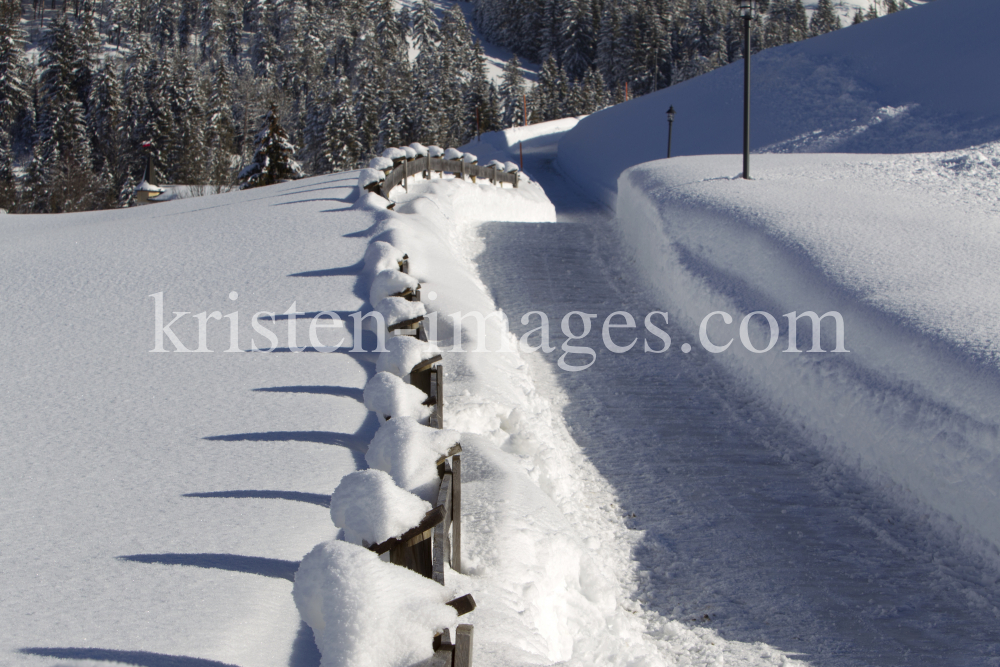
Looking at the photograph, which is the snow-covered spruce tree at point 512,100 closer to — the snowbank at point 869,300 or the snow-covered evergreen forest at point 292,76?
the snow-covered evergreen forest at point 292,76

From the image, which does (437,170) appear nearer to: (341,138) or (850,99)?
(850,99)

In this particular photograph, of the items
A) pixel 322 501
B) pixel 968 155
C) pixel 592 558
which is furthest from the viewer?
pixel 968 155

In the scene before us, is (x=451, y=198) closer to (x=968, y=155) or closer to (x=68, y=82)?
(x=968, y=155)

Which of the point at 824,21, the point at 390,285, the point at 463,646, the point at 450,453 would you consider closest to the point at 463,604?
the point at 463,646

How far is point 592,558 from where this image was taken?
5164 mm

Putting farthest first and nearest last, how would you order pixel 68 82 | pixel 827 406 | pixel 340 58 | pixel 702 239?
pixel 340 58 < pixel 68 82 < pixel 702 239 < pixel 827 406

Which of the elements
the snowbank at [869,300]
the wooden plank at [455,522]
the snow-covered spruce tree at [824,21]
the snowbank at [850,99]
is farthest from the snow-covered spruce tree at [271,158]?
the snow-covered spruce tree at [824,21]

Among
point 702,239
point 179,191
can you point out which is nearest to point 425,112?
point 179,191

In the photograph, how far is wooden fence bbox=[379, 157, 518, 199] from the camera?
15755 mm

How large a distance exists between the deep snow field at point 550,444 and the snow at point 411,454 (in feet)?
1.60

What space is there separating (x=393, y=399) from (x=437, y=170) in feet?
48.2

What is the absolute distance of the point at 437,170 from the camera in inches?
739

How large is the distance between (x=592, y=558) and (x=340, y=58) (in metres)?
116

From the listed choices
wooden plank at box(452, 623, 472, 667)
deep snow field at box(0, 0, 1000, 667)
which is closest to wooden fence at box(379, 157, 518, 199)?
deep snow field at box(0, 0, 1000, 667)
